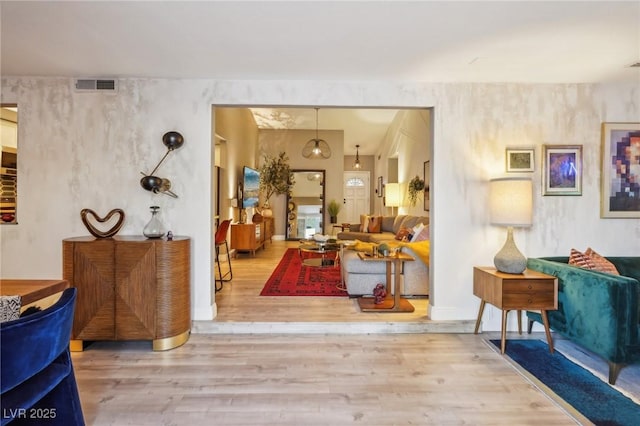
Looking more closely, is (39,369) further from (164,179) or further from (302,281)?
(302,281)

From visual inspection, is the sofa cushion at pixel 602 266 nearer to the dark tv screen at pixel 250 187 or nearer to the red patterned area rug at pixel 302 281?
the red patterned area rug at pixel 302 281

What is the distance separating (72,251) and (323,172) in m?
7.57

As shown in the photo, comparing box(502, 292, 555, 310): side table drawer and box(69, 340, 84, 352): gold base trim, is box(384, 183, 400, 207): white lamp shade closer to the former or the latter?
box(502, 292, 555, 310): side table drawer

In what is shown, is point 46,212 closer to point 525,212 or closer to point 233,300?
point 233,300

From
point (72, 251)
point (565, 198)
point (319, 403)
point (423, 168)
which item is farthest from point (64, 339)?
point (423, 168)

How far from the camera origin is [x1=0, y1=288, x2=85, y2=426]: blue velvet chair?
1188 millimetres

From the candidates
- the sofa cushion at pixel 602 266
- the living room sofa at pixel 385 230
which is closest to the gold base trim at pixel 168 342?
the sofa cushion at pixel 602 266

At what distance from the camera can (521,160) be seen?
3324 mm

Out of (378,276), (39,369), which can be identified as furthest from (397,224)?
(39,369)

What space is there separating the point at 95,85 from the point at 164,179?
3.76ft

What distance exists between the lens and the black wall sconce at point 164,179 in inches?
122

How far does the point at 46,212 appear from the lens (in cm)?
325

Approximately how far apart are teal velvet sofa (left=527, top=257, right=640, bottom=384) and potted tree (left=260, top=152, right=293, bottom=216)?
7104 mm

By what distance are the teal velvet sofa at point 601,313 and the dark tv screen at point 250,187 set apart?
614cm
